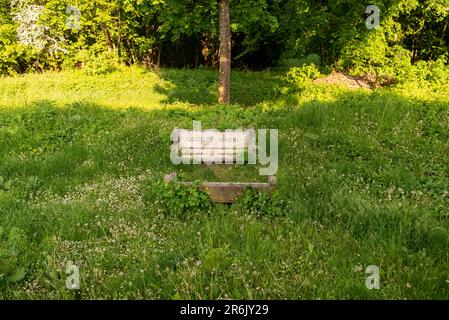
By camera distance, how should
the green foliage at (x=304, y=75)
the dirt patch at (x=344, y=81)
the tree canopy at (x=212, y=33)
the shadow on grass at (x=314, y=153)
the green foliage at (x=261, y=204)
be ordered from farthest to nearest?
the green foliage at (x=304, y=75) < the dirt patch at (x=344, y=81) < the tree canopy at (x=212, y=33) < the green foliage at (x=261, y=204) < the shadow on grass at (x=314, y=153)

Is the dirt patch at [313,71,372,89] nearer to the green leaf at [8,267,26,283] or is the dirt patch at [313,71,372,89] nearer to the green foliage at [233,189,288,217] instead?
the green foliage at [233,189,288,217]

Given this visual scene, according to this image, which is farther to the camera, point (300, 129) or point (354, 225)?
point (300, 129)

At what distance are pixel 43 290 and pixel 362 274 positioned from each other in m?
3.60

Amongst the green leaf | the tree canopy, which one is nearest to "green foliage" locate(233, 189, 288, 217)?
the green leaf

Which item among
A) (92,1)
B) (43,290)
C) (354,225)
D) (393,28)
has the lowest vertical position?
(43,290)

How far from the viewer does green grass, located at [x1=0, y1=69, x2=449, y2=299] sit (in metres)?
4.64

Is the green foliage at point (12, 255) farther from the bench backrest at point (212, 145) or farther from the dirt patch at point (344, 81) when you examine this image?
the dirt patch at point (344, 81)

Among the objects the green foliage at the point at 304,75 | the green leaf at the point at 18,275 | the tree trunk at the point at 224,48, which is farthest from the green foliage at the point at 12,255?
the green foliage at the point at 304,75

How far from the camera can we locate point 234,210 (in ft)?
20.8

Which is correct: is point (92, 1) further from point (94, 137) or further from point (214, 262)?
point (214, 262)

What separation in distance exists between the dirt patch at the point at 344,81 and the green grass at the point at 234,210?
5.79 meters

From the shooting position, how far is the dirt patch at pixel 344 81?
58.7 ft

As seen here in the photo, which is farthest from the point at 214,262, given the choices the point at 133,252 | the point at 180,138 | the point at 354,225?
the point at 180,138

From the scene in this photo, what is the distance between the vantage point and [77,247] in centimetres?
A: 557
